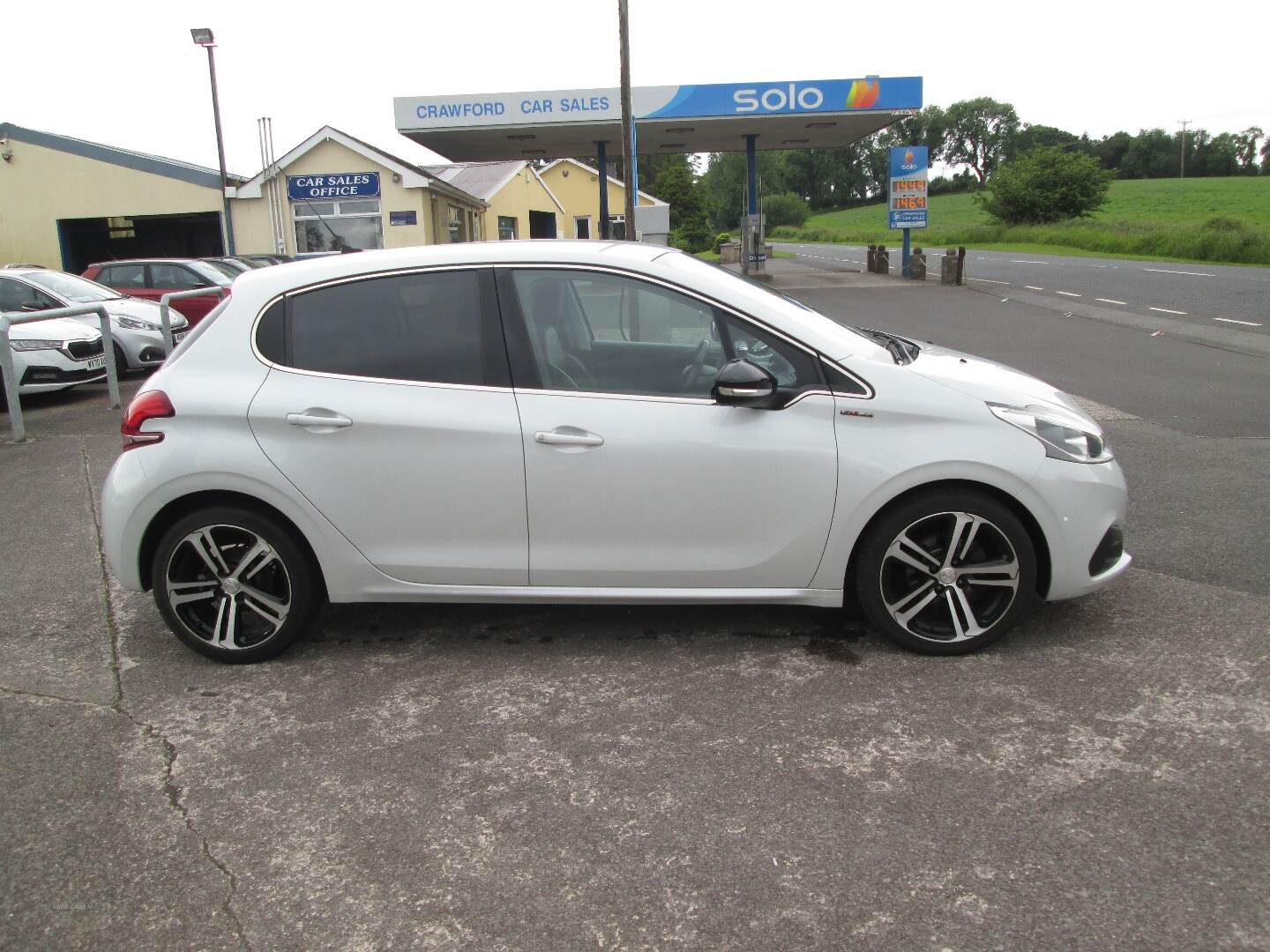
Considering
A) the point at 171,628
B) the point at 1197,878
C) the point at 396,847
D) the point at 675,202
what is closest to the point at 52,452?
the point at 171,628

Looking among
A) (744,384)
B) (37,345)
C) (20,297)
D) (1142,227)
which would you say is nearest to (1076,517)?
(744,384)

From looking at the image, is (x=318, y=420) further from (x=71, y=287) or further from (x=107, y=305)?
(x=71, y=287)

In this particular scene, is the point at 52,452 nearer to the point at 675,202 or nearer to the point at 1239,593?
the point at 1239,593

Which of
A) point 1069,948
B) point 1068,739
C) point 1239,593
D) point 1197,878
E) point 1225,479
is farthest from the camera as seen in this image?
point 1225,479

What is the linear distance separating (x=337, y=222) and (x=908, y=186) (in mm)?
17127

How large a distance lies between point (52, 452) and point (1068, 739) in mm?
8607

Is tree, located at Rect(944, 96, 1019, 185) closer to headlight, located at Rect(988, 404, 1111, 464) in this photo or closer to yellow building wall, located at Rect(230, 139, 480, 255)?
yellow building wall, located at Rect(230, 139, 480, 255)

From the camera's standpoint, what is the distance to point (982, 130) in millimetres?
143000

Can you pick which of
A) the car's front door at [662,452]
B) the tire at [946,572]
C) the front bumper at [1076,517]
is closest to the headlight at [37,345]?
the car's front door at [662,452]

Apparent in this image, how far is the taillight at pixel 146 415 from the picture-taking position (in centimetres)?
427

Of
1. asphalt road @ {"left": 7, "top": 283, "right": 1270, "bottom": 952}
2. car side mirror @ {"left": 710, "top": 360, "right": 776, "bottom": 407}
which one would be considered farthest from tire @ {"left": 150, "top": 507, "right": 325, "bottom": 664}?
car side mirror @ {"left": 710, "top": 360, "right": 776, "bottom": 407}

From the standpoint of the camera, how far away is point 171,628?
14.4 feet

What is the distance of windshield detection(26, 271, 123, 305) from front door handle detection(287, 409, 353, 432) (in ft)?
36.7

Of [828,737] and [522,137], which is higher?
[522,137]
